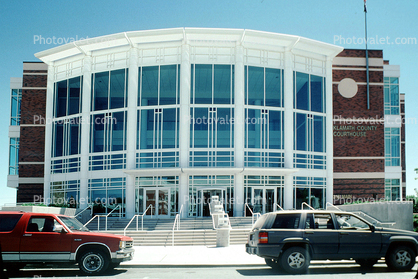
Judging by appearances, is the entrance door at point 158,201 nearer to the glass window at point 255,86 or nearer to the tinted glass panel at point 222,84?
the tinted glass panel at point 222,84

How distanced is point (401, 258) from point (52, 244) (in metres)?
9.32

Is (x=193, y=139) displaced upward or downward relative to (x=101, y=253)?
upward

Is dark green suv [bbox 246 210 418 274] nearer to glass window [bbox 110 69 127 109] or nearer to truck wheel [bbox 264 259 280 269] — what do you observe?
truck wheel [bbox 264 259 280 269]

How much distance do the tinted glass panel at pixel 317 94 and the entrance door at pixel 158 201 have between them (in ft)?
A: 41.5

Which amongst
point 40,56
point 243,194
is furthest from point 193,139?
point 40,56

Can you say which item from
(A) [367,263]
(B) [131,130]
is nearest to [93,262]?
(A) [367,263]

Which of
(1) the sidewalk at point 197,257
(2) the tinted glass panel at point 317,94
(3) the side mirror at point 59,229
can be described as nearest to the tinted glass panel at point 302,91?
(2) the tinted glass panel at point 317,94

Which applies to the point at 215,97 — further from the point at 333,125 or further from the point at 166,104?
the point at 333,125

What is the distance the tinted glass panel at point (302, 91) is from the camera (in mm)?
29281

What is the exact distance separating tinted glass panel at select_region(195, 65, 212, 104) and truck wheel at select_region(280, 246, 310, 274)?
18.4 m

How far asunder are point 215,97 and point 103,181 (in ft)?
33.3

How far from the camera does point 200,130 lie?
27.7 m

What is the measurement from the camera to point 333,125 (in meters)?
31.2

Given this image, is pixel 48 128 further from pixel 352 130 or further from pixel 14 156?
pixel 352 130
